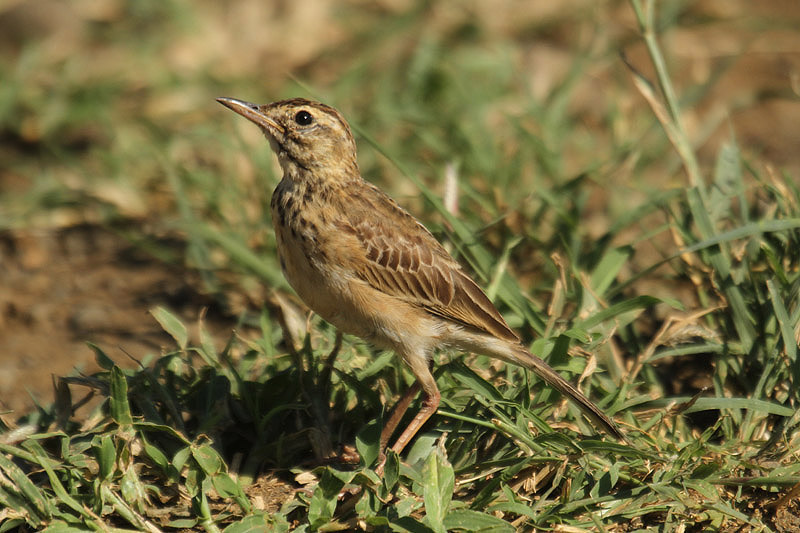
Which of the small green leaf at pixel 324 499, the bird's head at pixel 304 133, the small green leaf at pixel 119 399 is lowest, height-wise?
the small green leaf at pixel 324 499

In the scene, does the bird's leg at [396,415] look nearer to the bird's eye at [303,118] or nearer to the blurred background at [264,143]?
the blurred background at [264,143]

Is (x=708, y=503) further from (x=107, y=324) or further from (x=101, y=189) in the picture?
(x=101, y=189)

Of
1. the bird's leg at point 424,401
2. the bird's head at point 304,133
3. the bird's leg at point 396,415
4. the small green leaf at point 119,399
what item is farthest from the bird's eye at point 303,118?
the small green leaf at point 119,399

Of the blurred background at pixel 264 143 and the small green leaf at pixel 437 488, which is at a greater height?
the blurred background at pixel 264 143

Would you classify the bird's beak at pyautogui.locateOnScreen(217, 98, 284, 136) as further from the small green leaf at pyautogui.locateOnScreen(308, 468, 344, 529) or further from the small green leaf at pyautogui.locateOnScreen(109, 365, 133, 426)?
the small green leaf at pyautogui.locateOnScreen(308, 468, 344, 529)

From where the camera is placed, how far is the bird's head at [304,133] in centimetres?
468

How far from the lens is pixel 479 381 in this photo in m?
4.32

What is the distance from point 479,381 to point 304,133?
4.70ft

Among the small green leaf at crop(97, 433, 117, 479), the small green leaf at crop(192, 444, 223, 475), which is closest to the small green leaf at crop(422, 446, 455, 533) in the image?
the small green leaf at crop(192, 444, 223, 475)

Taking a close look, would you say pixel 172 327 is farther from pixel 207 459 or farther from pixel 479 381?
pixel 479 381

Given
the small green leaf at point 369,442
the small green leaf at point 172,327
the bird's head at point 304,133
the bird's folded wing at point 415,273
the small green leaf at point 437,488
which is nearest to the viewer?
the small green leaf at point 437,488

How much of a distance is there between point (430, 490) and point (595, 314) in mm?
1401

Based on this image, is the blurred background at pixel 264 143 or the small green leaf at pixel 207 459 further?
the blurred background at pixel 264 143

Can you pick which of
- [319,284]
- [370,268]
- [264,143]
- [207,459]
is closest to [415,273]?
[370,268]
